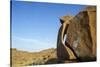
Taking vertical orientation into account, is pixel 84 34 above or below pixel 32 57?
above

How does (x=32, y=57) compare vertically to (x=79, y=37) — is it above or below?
below

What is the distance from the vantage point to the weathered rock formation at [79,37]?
230 centimetres

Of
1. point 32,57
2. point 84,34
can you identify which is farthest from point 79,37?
point 32,57

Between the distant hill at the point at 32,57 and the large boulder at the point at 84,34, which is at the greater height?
the large boulder at the point at 84,34

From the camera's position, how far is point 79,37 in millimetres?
2383

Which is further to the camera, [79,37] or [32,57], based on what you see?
[79,37]

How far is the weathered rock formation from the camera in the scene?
230 cm

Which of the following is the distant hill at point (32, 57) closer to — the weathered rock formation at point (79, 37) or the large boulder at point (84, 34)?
the weathered rock formation at point (79, 37)

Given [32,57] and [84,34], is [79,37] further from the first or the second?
[32,57]

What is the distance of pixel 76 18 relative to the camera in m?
2.38

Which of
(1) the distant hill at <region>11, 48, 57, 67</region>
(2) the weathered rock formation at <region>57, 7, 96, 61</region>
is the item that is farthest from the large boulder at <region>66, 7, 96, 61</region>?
(1) the distant hill at <region>11, 48, 57, 67</region>

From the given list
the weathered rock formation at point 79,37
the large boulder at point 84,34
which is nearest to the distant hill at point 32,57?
the weathered rock formation at point 79,37

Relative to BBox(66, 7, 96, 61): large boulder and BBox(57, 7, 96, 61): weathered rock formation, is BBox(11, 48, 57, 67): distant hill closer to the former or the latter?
BBox(57, 7, 96, 61): weathered rock formation
